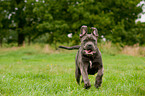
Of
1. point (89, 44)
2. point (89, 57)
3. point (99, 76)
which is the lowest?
point (99, 76)

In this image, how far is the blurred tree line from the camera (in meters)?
24.2

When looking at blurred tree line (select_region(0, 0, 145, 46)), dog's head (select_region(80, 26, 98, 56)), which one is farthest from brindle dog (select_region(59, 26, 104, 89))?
blurred tree line (select_region(0, 0, 145, 46))

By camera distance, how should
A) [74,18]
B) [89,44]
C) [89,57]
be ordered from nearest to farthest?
[89,44] < [89,57] < [74,18]

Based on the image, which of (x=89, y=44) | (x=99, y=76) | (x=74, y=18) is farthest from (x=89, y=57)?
(x=74, y=18)

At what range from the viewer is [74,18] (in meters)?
25.8

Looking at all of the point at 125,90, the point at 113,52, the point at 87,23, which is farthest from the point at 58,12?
the point at 125,90

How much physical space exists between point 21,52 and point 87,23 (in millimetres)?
10355

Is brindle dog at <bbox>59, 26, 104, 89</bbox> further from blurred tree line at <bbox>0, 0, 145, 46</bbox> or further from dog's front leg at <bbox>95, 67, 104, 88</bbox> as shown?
blurred tree line at <bbox>0, 0, 145, 46</bbox>

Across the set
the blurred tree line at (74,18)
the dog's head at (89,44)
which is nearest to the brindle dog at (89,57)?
the dog's head at (89,44)

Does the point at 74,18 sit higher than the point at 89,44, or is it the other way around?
the point at 74,18

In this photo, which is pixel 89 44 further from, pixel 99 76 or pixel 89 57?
pixel 99 76

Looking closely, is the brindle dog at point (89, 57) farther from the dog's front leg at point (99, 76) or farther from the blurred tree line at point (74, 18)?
the blurred tree line at point (74, 18)

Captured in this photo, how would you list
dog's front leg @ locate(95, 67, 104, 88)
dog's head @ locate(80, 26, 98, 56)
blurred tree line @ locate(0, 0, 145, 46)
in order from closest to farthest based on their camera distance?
dog's head @ locate(80, 26, 98, 56)
dog's front leg @ locate(95, 67, 104, 88)
blurred tree line @ locate(0, 0, 145, 46)

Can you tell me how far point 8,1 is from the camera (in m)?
28.3
